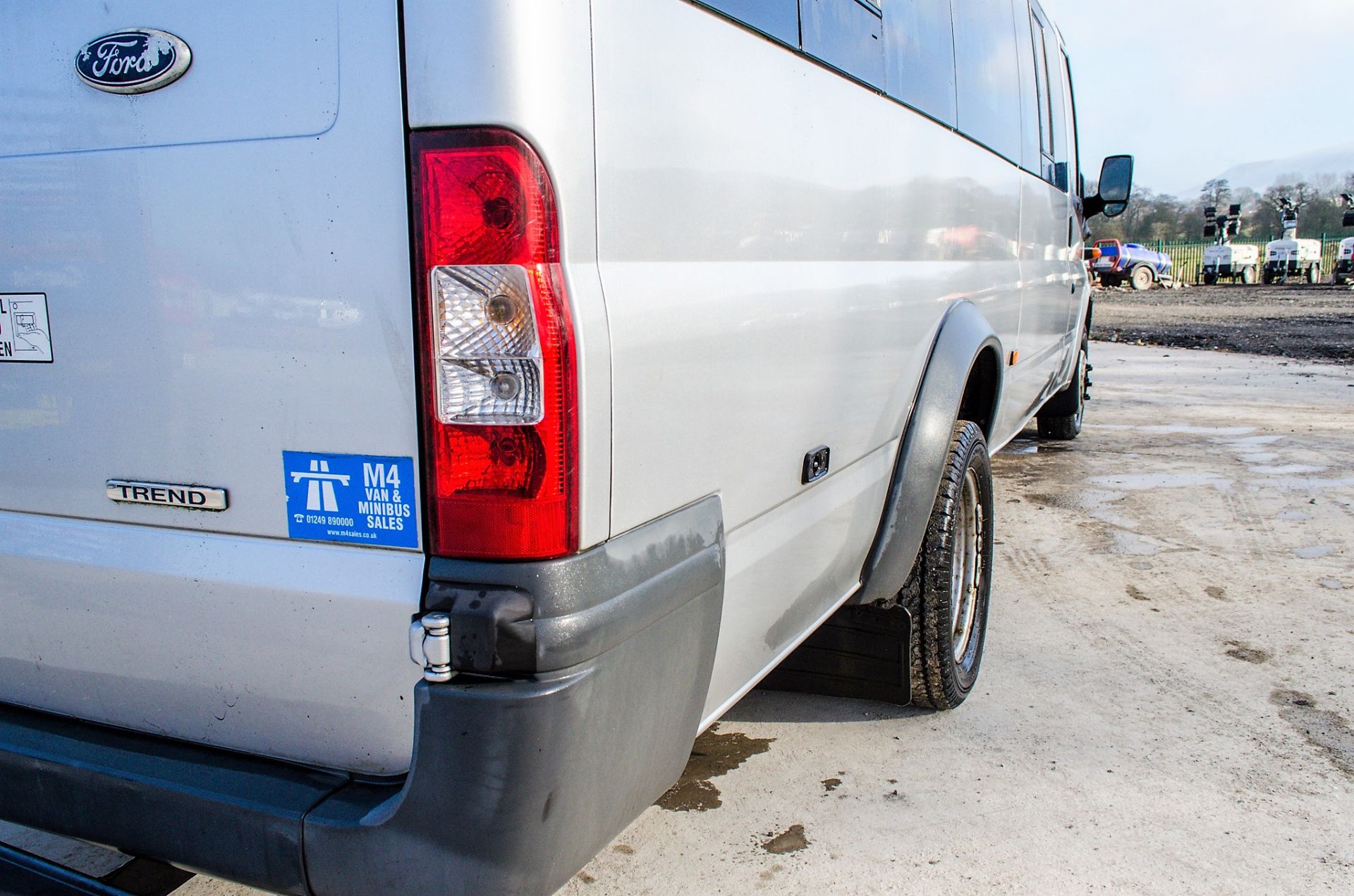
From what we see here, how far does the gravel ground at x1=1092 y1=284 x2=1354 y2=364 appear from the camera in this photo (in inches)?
582

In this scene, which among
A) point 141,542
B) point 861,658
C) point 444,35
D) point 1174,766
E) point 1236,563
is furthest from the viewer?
point 1236,563

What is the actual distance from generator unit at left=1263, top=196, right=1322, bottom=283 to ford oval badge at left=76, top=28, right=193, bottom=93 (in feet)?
137

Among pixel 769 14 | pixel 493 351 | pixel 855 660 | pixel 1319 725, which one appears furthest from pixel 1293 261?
pixel 493 351

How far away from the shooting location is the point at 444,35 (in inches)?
50.9

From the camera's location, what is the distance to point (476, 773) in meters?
1.36

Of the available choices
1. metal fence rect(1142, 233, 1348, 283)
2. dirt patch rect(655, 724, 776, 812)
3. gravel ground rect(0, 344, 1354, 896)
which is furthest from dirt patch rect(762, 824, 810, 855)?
metal fence rect(1142, 233, 1348, 283)

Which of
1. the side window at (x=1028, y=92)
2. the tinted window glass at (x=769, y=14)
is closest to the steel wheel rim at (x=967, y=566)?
the side window at (x=1028, y=92)

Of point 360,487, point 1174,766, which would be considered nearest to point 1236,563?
point 1174,766

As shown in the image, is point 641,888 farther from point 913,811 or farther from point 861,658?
point 861,658

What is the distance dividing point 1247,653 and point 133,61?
3.73m

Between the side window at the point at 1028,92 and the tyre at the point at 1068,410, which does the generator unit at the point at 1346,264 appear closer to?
the tyre at the point at 1068,410

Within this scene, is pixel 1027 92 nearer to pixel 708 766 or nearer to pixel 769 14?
pixel 769 14

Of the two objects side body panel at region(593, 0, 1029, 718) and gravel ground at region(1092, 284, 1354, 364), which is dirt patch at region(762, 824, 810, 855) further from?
gravel ground at region(1092, 284, 1354, 364)

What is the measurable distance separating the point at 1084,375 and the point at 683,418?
6722 mm
